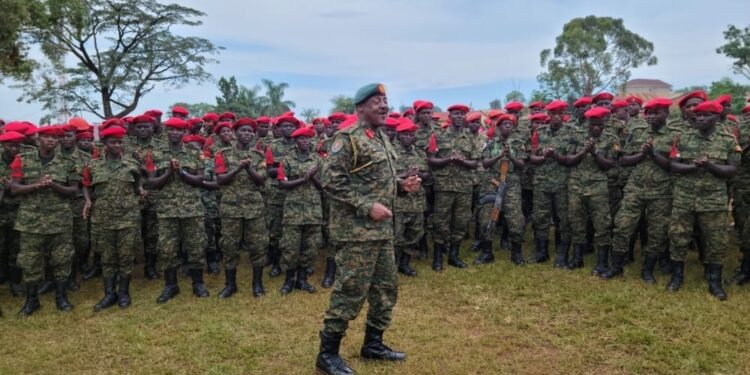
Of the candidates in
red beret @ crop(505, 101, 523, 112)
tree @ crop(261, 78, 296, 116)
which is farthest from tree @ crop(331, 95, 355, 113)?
red beret @ crop(505, 101, 523, 112)

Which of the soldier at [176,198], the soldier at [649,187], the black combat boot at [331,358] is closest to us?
the black combat boot at [331,358]

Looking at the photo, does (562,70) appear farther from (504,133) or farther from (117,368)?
(117,368)

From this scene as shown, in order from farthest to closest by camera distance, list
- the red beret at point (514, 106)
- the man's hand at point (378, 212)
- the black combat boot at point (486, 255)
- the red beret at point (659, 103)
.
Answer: the red beret at point (514, 106)
the black combat boot at point (486, 255)
the red beret at point (659, 103)
the man's hand at point (378, 212)

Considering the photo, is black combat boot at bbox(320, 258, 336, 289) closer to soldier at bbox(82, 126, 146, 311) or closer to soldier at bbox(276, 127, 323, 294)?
soldier at bbox(276, 127, 323, 294)

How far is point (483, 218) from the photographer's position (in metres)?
8.10

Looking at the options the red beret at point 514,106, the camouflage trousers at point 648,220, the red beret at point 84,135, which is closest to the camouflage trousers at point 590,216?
the camouflage trousers at point 648,220

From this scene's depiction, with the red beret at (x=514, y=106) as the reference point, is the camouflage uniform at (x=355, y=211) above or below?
below

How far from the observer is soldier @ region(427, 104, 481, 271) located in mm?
7588

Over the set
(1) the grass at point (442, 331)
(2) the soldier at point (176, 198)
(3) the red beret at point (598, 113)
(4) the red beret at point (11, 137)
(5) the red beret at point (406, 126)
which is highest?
(3) the red beret at point (598, 113)

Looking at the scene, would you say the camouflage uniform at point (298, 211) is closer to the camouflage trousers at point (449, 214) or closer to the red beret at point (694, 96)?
the camouflage trousers at point (449, 214)

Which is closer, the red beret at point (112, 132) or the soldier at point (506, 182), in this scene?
the red beret at point (112, 132)

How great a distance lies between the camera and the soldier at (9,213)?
6.33 m

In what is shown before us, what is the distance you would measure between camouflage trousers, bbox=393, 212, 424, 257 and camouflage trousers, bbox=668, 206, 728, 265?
133 inches

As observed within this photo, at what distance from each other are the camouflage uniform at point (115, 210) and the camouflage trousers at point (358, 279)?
3.50m
